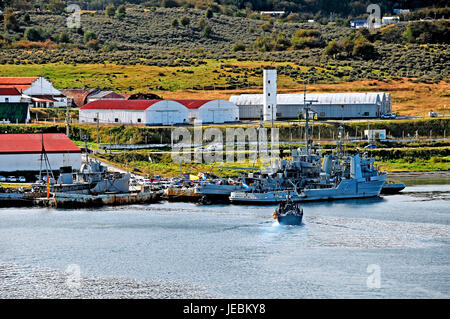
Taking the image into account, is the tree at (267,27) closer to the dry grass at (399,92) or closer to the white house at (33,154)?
the dry grass at (399,92)

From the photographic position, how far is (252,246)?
170ft

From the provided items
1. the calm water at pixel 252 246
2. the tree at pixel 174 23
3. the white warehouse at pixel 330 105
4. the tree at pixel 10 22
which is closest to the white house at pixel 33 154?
the calm water at pixel 252 246

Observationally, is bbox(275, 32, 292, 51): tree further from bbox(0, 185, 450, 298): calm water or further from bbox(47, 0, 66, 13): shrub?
bbox(0, 185, 450, 298): calm water

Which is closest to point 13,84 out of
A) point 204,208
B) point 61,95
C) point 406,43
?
point 61,95

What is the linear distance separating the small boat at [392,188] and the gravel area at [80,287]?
3511 centimetres

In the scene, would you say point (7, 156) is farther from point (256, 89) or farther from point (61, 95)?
point (256, 89)

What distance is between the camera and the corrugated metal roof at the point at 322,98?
3991 inches

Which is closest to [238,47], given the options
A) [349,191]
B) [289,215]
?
[349,191]

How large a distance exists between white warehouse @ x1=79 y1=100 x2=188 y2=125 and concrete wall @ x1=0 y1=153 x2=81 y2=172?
57.4 ft

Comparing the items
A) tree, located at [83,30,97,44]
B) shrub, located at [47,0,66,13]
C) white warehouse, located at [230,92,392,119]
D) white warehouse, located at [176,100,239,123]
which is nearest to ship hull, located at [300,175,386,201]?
white warehouse, located at [176,100,239,123]

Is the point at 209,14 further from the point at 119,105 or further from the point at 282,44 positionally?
the point at 119,105

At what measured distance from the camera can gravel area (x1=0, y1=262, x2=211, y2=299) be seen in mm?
42344

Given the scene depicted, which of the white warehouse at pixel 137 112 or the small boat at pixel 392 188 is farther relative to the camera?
the white warehouse at pixel 137 112

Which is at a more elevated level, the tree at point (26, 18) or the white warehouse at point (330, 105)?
the tree at point (26, 18)
